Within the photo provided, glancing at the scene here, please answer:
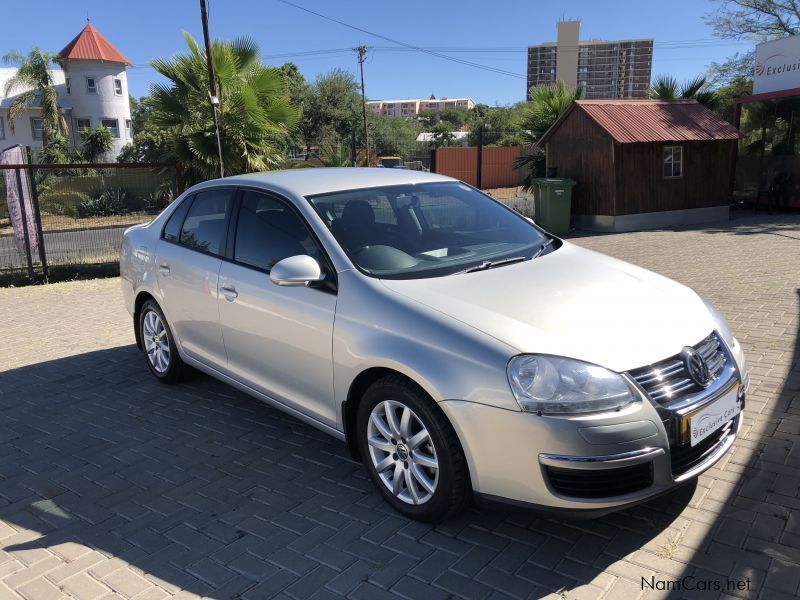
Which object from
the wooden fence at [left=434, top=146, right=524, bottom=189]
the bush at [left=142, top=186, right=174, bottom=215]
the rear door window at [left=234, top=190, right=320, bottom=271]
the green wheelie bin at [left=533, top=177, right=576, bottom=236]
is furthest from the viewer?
the wooden fence at [left=434, top=146, right=524, bottom=189]

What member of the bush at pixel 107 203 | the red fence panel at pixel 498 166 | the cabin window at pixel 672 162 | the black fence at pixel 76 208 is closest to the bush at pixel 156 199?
the black fence at pixel 76 208

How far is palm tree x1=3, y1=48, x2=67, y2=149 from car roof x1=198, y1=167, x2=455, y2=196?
47.3m

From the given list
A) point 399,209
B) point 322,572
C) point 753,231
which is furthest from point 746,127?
point 322,572

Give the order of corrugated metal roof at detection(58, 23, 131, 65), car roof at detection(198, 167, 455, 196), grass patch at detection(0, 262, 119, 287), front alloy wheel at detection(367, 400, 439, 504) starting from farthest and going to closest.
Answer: corrugated metal roof at detection(58, 23, 131, 65) < grass patch at detection(0, 262, 119, 287) < car roof at detection(198, 167, 455, 196) < front alloy wheel at detection(367, 400, 439, 504)

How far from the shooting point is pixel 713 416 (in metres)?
2.92

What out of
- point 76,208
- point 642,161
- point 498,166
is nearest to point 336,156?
point 76,208

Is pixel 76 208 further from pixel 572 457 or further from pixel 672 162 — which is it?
pixel 672 162

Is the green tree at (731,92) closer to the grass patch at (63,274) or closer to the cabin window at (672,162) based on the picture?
the cabin window at (672,162)

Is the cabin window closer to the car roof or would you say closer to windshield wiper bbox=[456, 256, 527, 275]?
the car roof

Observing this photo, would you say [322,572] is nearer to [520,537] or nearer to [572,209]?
[520,537]

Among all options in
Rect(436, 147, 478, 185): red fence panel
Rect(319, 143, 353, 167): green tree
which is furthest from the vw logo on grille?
Rect(436, 147, 478, 185): red fence panel

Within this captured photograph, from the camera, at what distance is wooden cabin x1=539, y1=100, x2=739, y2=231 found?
1399 centimetres

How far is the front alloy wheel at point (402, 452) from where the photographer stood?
120 inches

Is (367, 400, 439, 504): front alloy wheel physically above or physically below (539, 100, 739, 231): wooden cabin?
below
